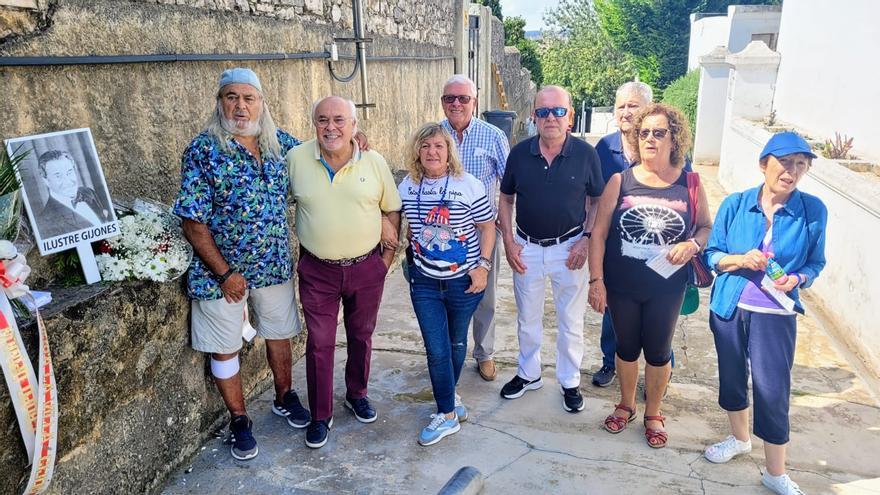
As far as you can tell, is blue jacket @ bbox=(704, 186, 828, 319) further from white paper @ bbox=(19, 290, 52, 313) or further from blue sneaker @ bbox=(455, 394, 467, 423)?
white paper @ bbox=(19, 290, 52, 313)

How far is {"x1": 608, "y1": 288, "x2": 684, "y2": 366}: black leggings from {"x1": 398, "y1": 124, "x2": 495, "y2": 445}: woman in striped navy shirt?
672mm

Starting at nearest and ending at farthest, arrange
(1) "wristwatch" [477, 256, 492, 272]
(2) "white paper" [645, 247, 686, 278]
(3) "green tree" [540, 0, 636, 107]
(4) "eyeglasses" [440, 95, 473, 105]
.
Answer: (2) "white paper" [645, 247, 686, 278] < (1) "wristwatch" [477, 256, 492, 272] < (4) "eyeglasses" [440, 95, 473, 105] < (3) "green tree" [540, 0, 636, 107]

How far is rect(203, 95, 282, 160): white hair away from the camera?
8.49 ft

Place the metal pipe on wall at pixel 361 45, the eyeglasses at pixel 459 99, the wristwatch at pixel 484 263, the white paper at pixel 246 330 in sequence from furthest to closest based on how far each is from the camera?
the metal pipe on wall at pixel 361 45 → the eyeglasses at pixel 459 99 → the wristwatch at pixel 484 263 → the white paper at pixel 246 330

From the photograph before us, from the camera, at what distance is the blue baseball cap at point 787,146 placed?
Answer: 2.46 m

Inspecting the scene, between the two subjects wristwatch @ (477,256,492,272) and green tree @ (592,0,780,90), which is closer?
wristwatch @ (477,256,492,272)

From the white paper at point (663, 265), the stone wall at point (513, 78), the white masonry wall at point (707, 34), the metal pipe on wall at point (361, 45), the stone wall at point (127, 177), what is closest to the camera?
the stone wall at point (127, 177)

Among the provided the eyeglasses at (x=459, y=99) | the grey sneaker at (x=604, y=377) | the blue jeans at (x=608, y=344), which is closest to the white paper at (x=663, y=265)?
the blue jeans at (x=608, y=344)

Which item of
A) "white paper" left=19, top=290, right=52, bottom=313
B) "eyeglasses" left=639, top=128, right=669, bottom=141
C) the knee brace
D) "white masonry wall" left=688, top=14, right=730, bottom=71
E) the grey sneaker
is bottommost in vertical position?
the grey sneaker

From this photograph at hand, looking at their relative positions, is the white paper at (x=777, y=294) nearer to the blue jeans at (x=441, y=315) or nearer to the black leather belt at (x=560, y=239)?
the black leather belt at (x=560, y=239)

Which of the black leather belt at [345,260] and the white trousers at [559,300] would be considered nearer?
the black leather belt at [345,260]

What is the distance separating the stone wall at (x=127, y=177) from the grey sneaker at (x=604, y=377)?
1.88 metres

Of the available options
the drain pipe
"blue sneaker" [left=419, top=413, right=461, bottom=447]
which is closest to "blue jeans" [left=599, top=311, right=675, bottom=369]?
Answer: "blue sneaker" [left=419, top=413, right=461, bottom=447]

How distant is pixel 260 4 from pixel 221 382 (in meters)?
2.18
